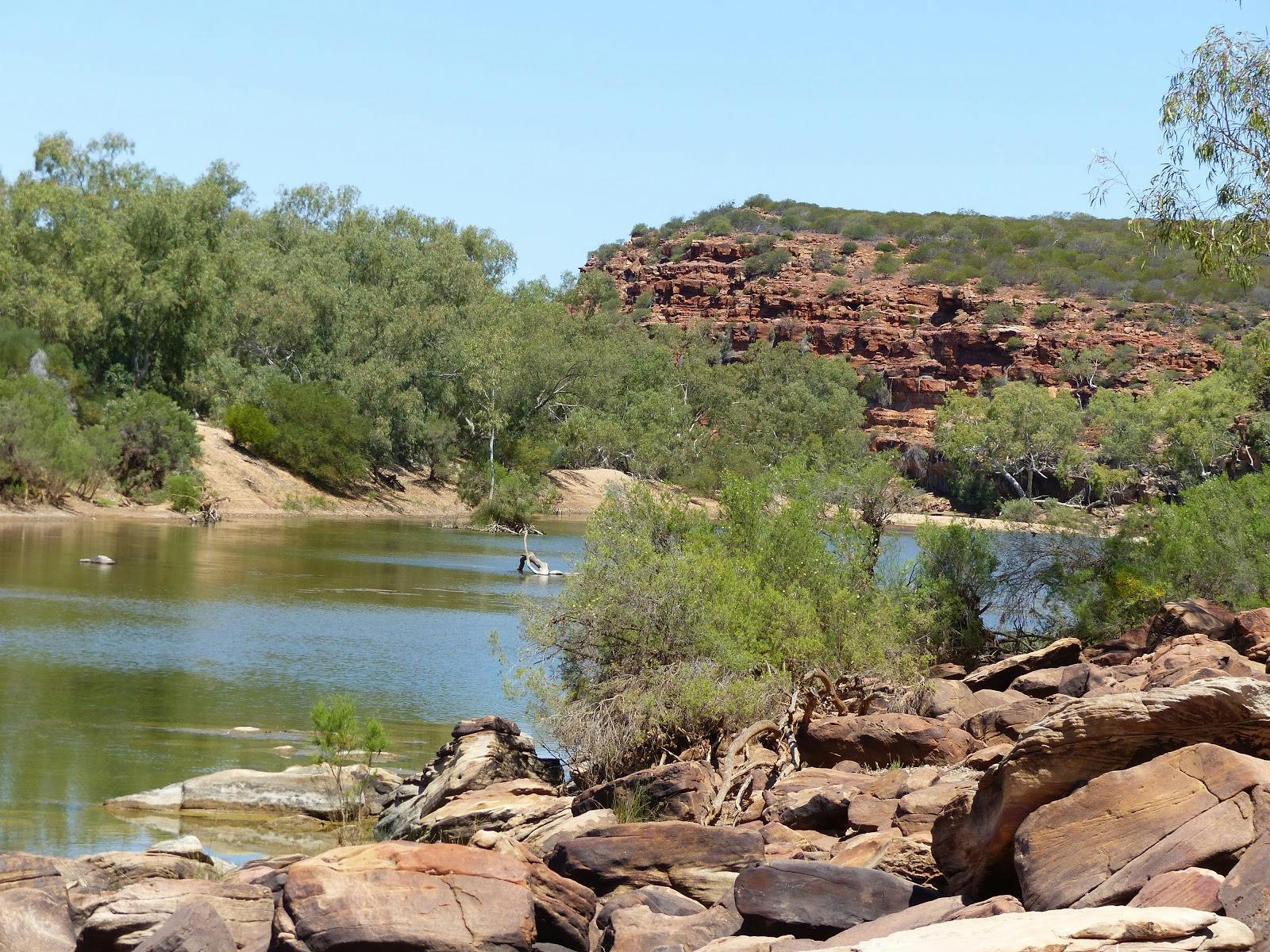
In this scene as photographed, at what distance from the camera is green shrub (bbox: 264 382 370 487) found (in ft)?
200

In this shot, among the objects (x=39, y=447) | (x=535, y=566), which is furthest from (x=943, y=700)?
(x=39, y=447)

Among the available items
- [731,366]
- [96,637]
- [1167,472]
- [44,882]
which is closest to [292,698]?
[96,637]

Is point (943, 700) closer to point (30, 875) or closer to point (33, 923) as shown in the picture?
point (30, 875)

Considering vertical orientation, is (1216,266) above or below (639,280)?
below

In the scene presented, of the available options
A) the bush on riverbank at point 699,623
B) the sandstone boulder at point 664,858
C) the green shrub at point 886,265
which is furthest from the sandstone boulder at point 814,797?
the green shrub at point 886,265

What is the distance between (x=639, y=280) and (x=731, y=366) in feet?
109

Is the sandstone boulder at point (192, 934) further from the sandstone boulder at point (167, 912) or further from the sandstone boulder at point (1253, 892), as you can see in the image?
the sandstone boulder at point (1253, 892)

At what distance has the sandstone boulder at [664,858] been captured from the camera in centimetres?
1023

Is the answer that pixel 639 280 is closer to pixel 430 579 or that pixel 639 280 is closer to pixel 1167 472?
pixel 1167 472

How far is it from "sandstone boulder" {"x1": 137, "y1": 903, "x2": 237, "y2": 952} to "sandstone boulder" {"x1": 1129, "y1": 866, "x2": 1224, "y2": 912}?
5681mm

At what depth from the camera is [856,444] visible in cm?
8188

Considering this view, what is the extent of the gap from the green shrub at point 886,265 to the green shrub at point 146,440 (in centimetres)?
7523

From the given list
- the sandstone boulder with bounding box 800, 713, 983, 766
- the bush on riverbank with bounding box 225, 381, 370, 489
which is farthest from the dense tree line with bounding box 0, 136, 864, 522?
the sandstone boulder with bounding box 800, 713, 983, 766

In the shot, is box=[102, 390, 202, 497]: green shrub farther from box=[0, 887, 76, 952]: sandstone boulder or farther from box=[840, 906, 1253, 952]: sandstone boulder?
box=[840, 906, 1253, 952]: sandstone boulder
